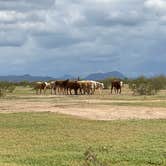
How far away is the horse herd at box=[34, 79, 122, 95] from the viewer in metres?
63.4

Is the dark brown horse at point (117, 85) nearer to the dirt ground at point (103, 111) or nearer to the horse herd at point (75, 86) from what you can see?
the horse herd at point (75, 86)

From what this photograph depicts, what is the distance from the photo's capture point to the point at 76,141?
21.2m

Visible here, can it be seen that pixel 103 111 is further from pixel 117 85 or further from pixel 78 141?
pixel 117 85

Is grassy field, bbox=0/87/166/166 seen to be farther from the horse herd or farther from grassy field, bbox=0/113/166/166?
the horse herd

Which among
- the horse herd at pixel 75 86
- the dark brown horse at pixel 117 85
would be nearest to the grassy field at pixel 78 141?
the horse herd at pixel 75 86

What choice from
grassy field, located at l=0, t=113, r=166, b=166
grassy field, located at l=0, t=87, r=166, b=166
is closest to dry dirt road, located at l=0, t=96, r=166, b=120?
grassy field, located at l=0, t=87, r=166, b=166

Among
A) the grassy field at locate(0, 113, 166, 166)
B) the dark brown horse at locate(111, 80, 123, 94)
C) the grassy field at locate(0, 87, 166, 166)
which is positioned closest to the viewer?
the grassy field at locate(0, 87, 166, 166)

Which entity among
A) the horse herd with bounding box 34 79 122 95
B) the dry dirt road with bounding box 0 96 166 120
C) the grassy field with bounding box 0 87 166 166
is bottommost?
the grassy field with bounding box 0 87 166 166

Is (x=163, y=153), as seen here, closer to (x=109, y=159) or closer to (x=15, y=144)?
(x=109, y=159)

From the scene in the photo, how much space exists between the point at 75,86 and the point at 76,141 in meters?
42.1

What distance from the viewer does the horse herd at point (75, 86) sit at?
6341 cm

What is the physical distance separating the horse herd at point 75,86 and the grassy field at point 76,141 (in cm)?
3215

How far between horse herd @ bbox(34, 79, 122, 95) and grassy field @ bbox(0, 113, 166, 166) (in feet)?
105

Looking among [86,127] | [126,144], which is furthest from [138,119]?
[126,144]
